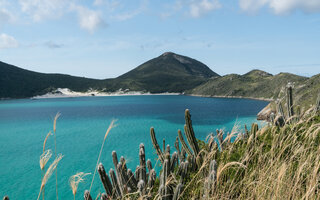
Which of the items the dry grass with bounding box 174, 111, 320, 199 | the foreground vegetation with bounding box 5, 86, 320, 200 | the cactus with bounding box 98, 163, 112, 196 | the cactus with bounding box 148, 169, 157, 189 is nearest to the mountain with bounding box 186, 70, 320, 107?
the foreground vegetation with bounding box 5, 86, 320, 200

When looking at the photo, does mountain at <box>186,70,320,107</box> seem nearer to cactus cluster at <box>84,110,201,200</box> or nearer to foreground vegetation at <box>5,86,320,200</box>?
foreground vegetation at <box>5,86,320,200</box>

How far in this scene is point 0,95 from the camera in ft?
549

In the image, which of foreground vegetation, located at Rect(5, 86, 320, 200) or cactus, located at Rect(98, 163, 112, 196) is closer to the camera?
foreground vegetation, located at Rect(5, 86, 320, 200)

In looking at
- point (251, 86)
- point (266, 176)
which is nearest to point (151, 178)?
point (266, 176)

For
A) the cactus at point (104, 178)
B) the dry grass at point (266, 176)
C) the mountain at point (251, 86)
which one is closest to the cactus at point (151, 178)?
the dry grass at point (266, 176)

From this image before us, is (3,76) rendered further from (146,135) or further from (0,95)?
(146,135)

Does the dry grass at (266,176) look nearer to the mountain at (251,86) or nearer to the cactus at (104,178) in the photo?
the cactus at (104,178)

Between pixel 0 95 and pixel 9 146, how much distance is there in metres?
166

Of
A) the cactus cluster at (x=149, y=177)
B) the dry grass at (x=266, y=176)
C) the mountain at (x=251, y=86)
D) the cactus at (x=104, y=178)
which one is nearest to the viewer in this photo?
the dry grass at (x=266, y=176)

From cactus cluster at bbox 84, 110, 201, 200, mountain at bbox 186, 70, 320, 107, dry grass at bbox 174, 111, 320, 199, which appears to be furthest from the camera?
mountain at bbox 186, 70, 320, 107

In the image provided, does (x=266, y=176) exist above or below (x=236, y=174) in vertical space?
above

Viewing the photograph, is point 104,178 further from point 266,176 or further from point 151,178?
point 266,176

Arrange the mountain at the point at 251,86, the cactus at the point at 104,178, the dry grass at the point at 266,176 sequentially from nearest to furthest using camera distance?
the dry grass at the point at 266,176
the cactus at the point at 104,178
the mountain at the point at 251,86

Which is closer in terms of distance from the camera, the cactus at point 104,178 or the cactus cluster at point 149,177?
the cactus cluster at point 149,177
